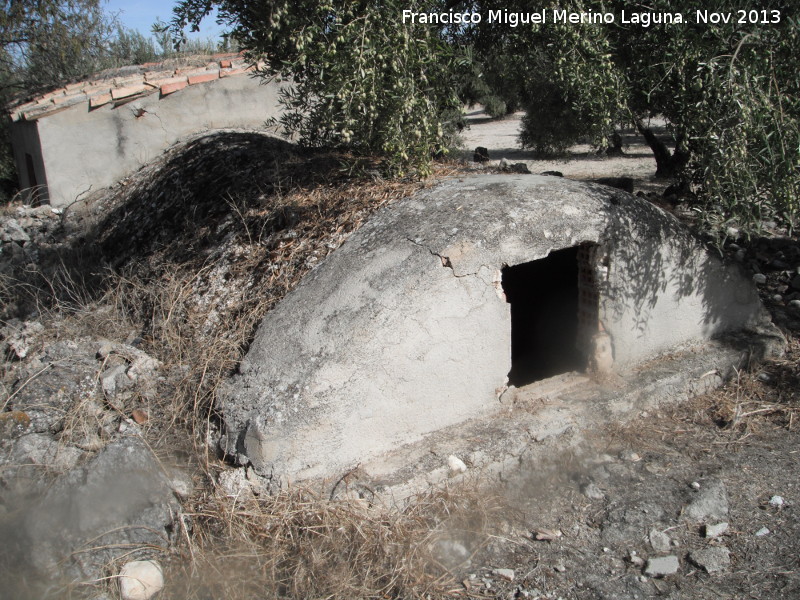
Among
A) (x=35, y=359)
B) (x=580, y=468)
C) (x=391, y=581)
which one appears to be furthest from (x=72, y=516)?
(x=580, y=468)

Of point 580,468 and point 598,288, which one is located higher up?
point 598,288

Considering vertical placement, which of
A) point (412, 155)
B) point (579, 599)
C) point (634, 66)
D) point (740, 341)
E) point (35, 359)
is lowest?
point (579, 599)

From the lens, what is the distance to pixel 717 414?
5277mm

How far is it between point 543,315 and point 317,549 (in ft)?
12.9

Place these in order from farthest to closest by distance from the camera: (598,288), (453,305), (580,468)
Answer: (598,288)
(580,468)
(453,305)

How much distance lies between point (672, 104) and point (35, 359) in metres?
5.25

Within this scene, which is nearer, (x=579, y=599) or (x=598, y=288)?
(x=579, y=599)

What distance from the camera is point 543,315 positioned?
22.6ft

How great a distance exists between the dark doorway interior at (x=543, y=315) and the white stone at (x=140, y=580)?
356 cm

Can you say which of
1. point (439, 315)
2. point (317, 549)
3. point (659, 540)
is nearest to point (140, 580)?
point (317, 549)

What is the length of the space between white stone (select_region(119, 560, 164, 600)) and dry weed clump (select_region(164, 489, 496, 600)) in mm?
76

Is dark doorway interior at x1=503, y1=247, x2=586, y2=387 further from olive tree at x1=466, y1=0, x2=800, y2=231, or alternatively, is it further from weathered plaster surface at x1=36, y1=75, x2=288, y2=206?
weathered plaster surface at x1=36, y1=75, x2=288, y2=206

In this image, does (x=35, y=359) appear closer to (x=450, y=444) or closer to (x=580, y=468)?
(x=450, y=444)

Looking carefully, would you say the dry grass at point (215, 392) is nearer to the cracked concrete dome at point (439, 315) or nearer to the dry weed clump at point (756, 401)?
the cracked concrete dome at point (439, 315)
